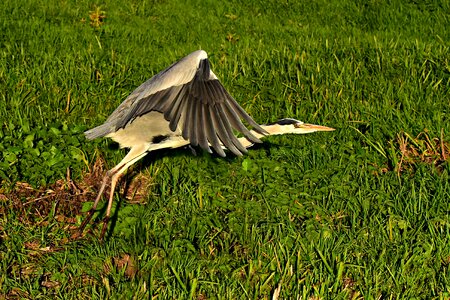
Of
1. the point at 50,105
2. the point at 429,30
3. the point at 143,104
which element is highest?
the point at 143,104

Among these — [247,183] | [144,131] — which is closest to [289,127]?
[247,183]

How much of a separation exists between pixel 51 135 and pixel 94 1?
5.15 m

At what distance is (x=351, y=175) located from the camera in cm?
452

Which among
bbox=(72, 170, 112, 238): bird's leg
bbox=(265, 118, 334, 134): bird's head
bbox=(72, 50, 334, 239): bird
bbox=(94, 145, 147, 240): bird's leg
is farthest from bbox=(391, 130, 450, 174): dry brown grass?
bbox=(72, 170, 112, 238): bird's leg

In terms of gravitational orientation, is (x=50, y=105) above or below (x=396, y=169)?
above

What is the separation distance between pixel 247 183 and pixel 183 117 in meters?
0.91

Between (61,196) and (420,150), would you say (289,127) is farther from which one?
(61,196)

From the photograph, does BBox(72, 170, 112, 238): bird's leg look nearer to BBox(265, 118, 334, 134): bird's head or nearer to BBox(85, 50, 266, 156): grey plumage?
BBox(85, 50, 266, 156): grey plumage

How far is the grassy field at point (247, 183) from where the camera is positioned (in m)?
3.44

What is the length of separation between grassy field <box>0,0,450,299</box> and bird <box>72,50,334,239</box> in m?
0.30

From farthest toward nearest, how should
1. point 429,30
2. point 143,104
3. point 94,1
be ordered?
point 94,1, point 429,30, point 143,104

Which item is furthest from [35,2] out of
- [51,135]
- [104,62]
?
[51,135]

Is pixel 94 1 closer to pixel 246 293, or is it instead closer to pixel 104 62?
pixel 104 62

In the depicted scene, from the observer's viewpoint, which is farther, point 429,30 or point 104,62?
point 429,30
